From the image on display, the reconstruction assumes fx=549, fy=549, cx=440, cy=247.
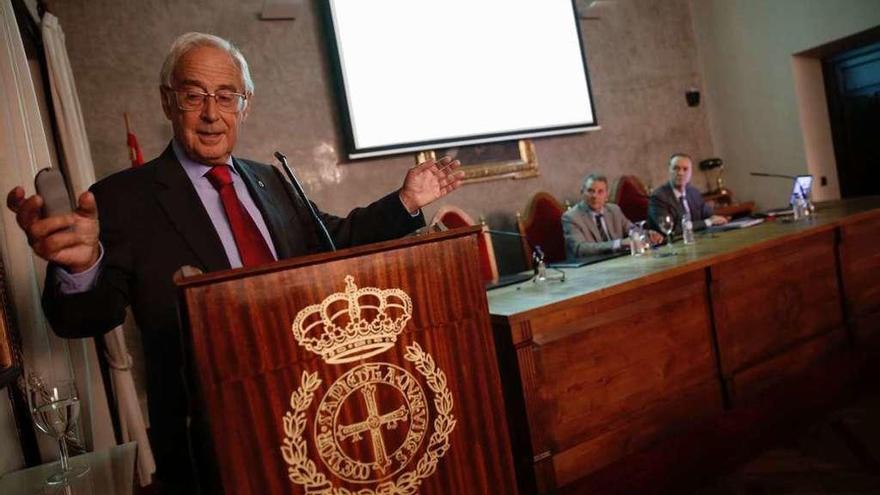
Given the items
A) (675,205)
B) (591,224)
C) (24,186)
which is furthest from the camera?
(675,205)

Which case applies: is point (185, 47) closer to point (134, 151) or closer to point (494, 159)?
point (134, 151)

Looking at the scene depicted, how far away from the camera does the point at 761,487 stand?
1969mm

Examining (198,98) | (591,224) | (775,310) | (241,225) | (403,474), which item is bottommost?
(775,310)

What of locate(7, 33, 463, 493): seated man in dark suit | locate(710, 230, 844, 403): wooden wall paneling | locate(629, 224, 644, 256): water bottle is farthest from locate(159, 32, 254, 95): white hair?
locate(629, 224, 644, 256): water bottle

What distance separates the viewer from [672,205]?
4.30m

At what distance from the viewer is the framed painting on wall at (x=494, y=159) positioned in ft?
15.0

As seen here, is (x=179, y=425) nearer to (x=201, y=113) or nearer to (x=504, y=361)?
(x=201, y=113)

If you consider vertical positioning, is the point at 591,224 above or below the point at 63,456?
above

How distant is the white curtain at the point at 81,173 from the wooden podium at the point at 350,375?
1904 millimetres

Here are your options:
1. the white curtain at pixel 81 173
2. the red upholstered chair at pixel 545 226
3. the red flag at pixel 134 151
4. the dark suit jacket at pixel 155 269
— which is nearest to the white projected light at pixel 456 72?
the red upholstered chair at pixel 545 226

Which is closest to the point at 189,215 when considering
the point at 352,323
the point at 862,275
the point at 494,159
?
the point at 352,323

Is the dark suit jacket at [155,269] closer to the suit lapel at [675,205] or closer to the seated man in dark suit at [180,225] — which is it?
the seated man in dark suit at [180,225]

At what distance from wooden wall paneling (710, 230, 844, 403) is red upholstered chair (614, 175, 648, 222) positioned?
8.08ft

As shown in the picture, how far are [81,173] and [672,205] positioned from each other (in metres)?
3.92
